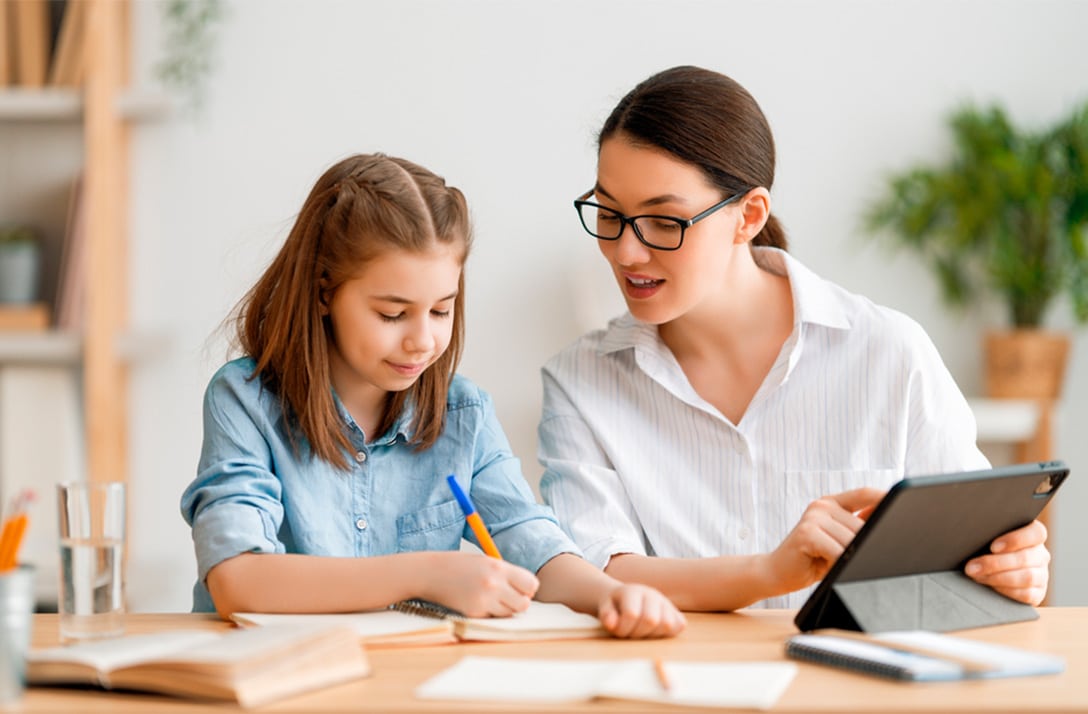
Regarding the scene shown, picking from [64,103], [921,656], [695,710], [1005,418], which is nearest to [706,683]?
[695,710]

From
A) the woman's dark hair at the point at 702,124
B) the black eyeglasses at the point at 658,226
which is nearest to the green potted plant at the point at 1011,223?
the woman's dark hair at the point at 702,124

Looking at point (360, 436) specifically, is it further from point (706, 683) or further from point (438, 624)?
point (706, 683)

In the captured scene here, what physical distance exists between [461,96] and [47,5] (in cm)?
103

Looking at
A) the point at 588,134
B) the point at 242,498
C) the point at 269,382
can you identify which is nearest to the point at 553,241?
the point at 588,134

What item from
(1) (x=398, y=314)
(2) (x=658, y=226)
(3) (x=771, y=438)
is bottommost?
(3) (x=771, y=438)

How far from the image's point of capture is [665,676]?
97 cm

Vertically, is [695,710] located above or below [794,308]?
below

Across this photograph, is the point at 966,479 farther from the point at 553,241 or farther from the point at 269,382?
the point at 553,241

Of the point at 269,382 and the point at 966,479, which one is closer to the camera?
the point at 966,479

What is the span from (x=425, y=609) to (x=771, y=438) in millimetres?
691

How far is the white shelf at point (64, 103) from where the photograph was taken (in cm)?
269

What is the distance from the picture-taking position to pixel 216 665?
91cm

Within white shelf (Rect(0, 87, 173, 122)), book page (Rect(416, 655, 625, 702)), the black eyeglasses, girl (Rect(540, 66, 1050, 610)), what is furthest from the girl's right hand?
white shelf (Rect(0, 87, 173, 122))

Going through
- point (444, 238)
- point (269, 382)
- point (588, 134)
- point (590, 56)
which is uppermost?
point (590, 56)
